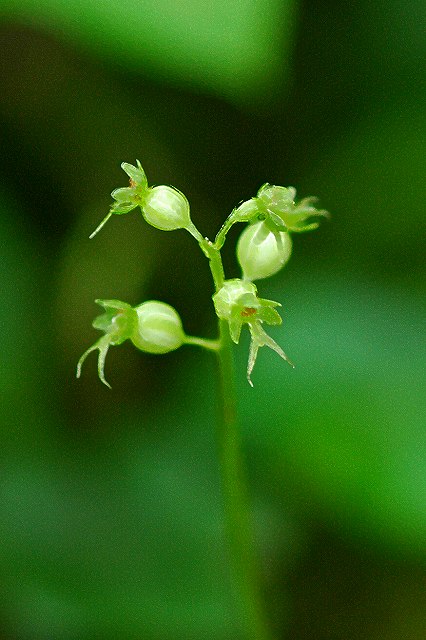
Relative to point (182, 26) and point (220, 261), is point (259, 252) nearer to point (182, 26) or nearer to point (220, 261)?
point (220, 261)

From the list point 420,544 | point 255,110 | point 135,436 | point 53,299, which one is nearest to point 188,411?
point 135,436

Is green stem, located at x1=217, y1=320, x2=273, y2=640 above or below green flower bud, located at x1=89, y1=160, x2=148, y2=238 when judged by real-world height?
below

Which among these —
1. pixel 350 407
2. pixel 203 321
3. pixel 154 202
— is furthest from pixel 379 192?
pixel 154 202

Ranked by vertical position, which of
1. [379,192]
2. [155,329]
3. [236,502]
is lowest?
[236,502]

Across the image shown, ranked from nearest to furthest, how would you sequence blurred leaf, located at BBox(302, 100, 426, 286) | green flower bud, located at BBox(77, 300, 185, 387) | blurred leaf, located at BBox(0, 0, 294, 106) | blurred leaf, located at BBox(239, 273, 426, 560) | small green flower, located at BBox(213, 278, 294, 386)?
small green flower, located at BBox(213, 278, 294, 386)
green flower bud, located at BBox(77, 300, 185, 387)
blurred leaf, located at BBox(0, 0, 294, 106)
blurred leaf, located at BBox(239, 273, 426, 560)
blurred leaf, located at BBox(302, 100, 426, 286)

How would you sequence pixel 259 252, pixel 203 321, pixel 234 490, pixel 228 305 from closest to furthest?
pixel 228 305 → pixel 259 252 → pixel 234 490 → pixel 203 321

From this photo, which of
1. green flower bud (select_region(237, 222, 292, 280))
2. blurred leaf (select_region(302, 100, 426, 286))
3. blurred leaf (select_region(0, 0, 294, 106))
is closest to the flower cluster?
green flower bud (select_region(237, 222, 292, 280))

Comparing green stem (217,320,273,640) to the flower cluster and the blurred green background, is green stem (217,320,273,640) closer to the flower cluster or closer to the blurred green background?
the flower cluster
